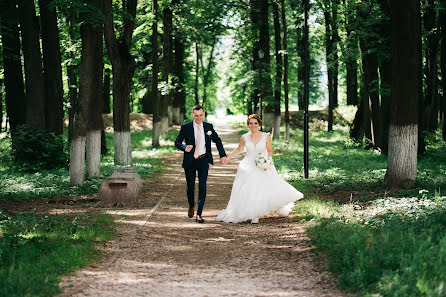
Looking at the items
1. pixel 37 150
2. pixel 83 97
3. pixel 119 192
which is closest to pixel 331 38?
pixel 37 150

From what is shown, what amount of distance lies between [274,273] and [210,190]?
8.78m

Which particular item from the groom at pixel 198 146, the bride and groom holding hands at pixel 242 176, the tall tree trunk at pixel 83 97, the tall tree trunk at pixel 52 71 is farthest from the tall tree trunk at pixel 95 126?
the groom at pixel 198 146

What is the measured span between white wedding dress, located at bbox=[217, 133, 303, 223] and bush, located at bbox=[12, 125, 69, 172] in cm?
961

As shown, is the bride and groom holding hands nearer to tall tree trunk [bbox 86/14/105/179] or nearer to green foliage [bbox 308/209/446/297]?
green foliage [bbox 308/209/446/297]

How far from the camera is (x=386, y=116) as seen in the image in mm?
20812

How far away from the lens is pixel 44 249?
23.4 feet

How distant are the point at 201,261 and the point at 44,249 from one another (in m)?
2.27

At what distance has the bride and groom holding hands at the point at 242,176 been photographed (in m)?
10.0

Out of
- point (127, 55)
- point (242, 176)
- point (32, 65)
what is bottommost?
point (242, 176)

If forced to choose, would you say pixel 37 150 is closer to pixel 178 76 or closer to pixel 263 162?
pixel 263 162

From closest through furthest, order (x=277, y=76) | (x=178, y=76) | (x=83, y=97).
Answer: (x=83, y=97) < (x=277, y=76) < (x=178, y=76)

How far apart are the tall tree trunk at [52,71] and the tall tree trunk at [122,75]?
2.65 meters

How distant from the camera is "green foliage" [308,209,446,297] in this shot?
16.2 feet

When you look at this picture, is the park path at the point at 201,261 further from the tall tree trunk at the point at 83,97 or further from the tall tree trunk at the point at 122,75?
the tall tree trunk at the point at 122,75
